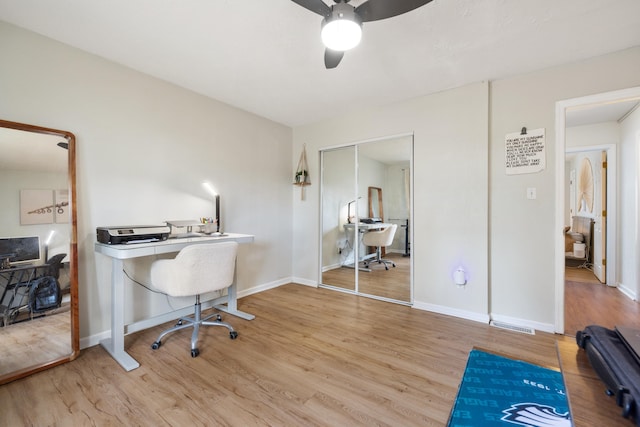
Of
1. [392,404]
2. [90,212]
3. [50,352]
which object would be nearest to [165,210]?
Answer: [90,212]

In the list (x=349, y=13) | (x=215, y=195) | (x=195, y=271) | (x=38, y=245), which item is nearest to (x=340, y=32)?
(x=349, y=13)

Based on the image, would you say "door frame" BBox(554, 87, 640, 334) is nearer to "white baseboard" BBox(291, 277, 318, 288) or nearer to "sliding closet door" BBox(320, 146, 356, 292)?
"sliding closet door" BBox(320, 146, 356, 292)

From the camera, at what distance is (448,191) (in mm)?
2957

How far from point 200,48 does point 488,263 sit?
10.7 ft

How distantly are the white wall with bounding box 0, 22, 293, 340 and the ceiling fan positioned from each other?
6.42ft

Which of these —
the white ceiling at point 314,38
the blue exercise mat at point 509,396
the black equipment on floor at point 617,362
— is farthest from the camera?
the white ceiling at point 314,38

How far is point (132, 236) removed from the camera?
2.14m

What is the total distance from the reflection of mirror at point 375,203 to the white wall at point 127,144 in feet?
5.08

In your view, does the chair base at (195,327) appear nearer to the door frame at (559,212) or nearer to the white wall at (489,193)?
the white wall at (489,193)

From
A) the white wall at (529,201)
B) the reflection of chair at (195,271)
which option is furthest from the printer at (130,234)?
the white wall at (529,201)

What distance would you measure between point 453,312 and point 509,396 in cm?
136

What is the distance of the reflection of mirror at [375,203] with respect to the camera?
359cm

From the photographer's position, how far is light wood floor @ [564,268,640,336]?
2.68 metres

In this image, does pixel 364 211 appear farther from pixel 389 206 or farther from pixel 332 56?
pixel 332 56
